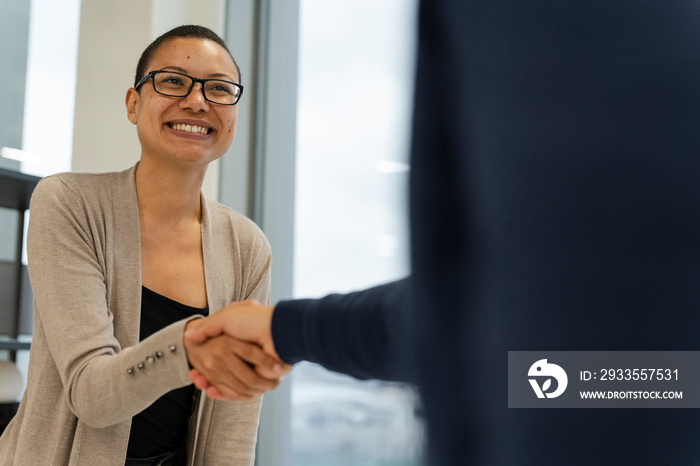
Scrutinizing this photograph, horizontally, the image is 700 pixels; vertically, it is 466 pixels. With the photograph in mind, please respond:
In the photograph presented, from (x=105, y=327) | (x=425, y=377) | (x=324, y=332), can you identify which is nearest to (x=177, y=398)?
(x=105, y=327)

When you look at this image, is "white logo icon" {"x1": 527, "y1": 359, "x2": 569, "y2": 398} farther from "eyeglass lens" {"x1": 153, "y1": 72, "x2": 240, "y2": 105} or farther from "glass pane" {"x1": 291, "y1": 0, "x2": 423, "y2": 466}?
"glass pane" {"x1": 291, "y1": 0, "x2": 423, "y2": 466}

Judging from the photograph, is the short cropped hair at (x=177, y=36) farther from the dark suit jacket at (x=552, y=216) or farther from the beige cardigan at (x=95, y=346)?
the dark suit jacket at (x=552, y=216)

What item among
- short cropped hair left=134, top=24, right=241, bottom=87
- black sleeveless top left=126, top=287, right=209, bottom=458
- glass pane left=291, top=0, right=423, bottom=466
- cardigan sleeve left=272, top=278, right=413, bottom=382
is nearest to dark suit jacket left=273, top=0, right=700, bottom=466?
cardigan sleeve left=272, top=278, right=413, bottom=382

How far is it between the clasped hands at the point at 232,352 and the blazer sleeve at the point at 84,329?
25mm

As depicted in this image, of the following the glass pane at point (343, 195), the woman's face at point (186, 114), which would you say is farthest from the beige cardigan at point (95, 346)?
the glass pane at point (343, 195)

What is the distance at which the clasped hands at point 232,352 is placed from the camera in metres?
1.01

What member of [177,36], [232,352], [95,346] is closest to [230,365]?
[232,352]

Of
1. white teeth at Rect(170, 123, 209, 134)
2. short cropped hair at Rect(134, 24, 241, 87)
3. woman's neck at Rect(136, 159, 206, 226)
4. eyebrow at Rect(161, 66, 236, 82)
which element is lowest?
woman's neck at Rect(136, 159, 206, 226)

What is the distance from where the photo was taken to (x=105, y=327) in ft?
3.74

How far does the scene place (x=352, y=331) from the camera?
0.72 metres

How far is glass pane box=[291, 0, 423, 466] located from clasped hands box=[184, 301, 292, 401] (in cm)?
108

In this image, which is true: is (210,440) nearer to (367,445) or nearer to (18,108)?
(367,445)

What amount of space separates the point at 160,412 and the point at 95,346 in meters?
0.25

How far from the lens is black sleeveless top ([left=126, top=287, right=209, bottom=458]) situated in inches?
49.1
